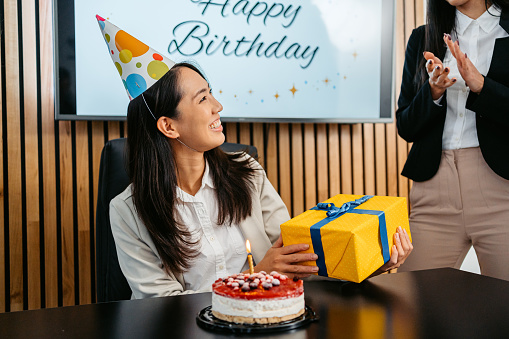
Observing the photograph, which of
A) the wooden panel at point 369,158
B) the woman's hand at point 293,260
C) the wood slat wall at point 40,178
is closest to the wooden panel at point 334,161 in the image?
the wooden panel at point 369,158

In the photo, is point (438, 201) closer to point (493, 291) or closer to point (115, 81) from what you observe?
Result: point (493, 291)

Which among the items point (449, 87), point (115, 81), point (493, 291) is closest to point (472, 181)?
point (449, 87)

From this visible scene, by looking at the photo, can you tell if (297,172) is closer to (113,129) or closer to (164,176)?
(113,129)

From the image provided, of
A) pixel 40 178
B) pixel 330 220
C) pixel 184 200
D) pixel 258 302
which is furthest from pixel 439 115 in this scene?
pixel 40 178

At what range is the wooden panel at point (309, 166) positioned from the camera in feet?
9.27

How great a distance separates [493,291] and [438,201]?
84cm

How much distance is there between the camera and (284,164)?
2.78 meters

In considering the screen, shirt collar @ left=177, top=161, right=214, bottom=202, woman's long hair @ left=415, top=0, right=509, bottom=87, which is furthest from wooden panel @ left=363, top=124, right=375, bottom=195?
shirt collar @ left=177, top=161, right=214, bottom=202

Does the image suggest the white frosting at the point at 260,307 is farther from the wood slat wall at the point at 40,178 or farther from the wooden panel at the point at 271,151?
the wooden panel at the point at 271,151

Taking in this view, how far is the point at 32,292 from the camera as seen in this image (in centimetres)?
233

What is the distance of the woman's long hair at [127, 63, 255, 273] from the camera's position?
155 cm

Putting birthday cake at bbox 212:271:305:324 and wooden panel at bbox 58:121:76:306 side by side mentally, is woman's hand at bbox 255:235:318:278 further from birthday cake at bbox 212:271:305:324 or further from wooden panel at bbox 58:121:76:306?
wooden panel at bbox 58:121:76:306

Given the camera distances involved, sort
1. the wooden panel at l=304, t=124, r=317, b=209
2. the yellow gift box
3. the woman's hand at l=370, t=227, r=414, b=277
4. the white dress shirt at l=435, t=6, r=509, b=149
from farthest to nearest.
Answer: the wooden panel at l=304, t=124, r=317, b=209, the white dress shirt at l=435, t=6, r=509, b=149, the woman's hand at l=370, t=227, r=414, b=277, the yellow gift box

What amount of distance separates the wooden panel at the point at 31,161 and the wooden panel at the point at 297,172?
4.31ft
